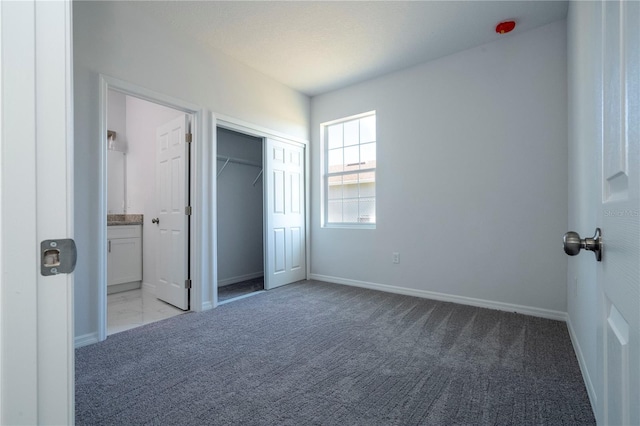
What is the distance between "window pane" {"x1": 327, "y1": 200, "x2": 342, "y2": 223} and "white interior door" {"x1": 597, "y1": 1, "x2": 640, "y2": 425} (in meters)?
3.66

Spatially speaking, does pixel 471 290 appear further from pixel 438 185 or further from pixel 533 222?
pixel 438 185

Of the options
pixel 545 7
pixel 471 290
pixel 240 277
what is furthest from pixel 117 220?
pixel 545 7

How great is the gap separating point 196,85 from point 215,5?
2.52 feet

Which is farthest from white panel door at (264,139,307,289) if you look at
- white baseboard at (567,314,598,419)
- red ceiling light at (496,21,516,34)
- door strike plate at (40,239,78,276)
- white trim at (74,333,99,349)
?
door strike plate at (40,239,78,276)

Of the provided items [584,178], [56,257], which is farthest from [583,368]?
[56,257]

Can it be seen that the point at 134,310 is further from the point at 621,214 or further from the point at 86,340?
the point at 621,214

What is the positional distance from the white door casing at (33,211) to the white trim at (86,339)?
2.31 metres

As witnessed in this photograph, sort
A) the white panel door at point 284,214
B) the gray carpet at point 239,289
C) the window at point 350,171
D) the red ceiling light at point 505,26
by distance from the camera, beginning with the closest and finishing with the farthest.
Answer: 1. the red ceiling light at point 505,26
2. the gray carpet at point 239,289
3. the white panel door at point 284,214
4. the window at point 350,171

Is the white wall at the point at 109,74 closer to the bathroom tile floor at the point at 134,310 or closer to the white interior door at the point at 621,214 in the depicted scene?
the bathroom tile floor at the point at 134,310

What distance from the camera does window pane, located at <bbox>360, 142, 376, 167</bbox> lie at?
3981mm

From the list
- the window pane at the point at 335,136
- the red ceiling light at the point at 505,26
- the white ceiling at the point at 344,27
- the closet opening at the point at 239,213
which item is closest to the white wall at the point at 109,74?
the white ceiling at the point at 344,27

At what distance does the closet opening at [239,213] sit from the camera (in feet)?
14.1

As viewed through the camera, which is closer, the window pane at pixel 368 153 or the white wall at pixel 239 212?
the window pane at pixel 368 153

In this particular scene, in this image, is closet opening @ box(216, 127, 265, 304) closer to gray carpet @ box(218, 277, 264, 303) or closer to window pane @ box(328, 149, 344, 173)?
gray carpet @ box(218, 277, 264, 303)
